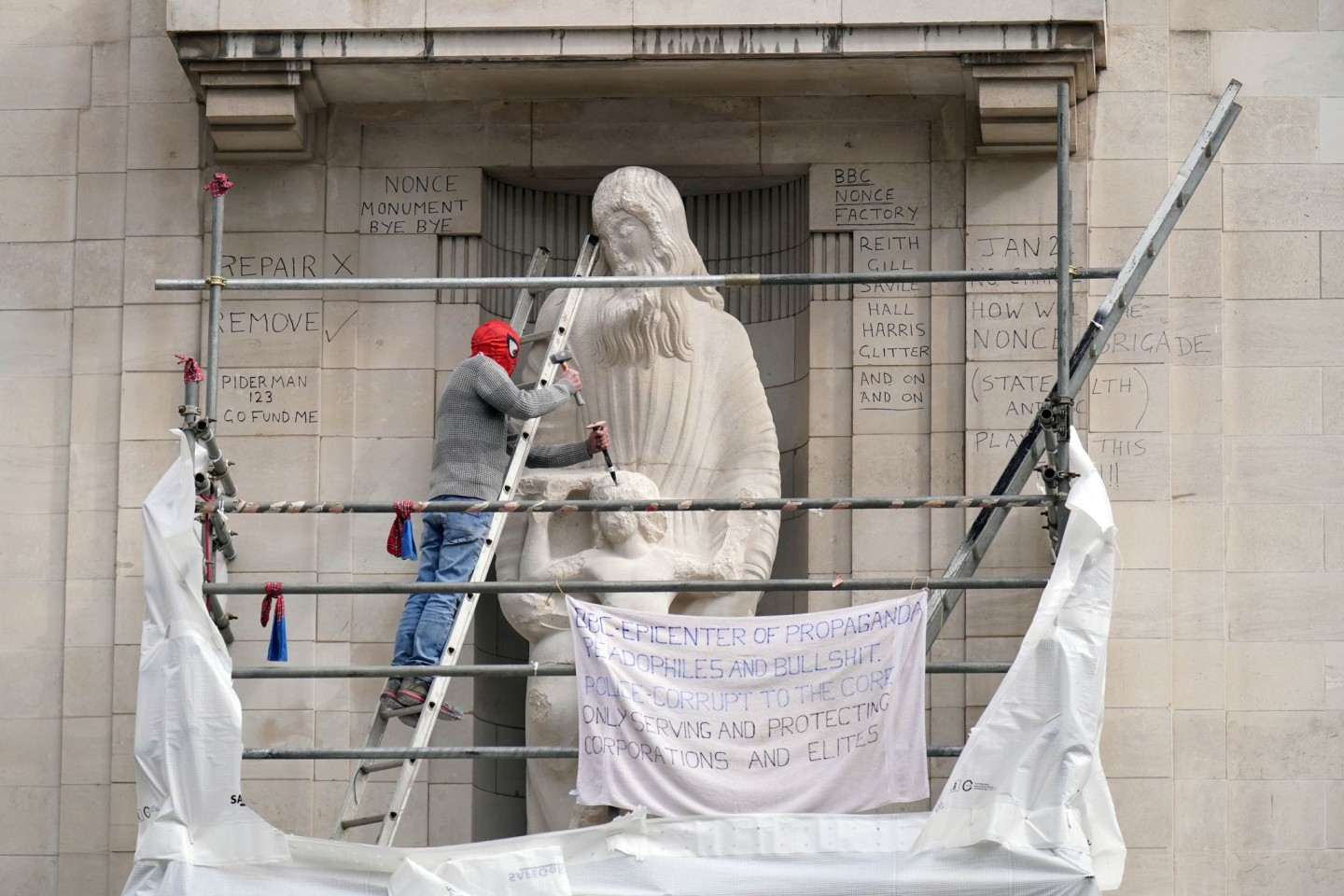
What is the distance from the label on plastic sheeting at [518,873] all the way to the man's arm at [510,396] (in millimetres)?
2163

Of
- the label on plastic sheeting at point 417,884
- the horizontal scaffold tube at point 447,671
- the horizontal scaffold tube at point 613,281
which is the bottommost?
the label on plastic sheeting at point 417,884

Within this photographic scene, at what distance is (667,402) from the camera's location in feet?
45.0

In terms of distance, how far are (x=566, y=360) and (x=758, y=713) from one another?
7.64 feet

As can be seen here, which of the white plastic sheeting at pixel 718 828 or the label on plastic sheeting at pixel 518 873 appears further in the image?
the label on plastic sheeting at pixel 518 873

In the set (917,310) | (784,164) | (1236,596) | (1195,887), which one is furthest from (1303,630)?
(784,164)

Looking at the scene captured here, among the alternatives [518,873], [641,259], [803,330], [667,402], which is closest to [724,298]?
[803,330]

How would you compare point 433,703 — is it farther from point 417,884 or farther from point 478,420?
point 478,420

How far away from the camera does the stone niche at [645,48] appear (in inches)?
537

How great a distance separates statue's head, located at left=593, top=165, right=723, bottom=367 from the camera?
45.0 feet

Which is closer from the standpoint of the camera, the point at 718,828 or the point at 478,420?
the point at 718,828

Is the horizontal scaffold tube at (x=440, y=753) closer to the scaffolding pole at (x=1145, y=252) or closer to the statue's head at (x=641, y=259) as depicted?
the scaffolding pole at (x=1145, y=252)

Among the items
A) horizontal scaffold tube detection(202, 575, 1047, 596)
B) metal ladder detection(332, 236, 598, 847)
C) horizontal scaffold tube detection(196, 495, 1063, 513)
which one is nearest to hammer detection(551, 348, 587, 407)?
metal ladder detection(332, 236, 598, 847)

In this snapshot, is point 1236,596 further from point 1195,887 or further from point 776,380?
point 776,380

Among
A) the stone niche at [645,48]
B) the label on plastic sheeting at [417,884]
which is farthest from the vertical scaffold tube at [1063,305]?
the label on plastic sheeting at [417,884]
